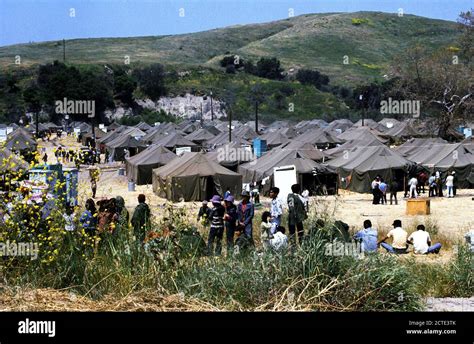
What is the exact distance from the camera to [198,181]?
29406 mm

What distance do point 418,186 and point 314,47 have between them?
124 metres

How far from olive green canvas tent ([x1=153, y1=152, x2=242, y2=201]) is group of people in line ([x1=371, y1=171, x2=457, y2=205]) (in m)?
5.24

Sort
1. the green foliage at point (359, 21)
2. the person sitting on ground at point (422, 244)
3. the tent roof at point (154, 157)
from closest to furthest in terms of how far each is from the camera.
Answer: the person sitting on ground at point (422, 244), the tent roof at point (154, 157), the green foliage at point (359, 21)

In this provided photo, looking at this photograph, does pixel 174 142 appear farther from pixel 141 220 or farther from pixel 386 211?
pixel 141 220

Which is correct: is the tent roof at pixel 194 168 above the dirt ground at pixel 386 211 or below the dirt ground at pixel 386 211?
above

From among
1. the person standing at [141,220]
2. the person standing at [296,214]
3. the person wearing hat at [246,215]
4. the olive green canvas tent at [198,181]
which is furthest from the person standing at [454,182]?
the person standing at [141,220]

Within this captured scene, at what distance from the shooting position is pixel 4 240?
320 inches

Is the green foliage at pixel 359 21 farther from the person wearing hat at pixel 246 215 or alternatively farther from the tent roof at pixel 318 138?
the person wearing hat at pixel 246 215

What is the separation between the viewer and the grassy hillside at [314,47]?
138m

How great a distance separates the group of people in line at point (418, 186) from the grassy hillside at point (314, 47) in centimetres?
9929

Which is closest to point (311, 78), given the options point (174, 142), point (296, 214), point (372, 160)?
point (174, 142)

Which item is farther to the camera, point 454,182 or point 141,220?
point 454,182
